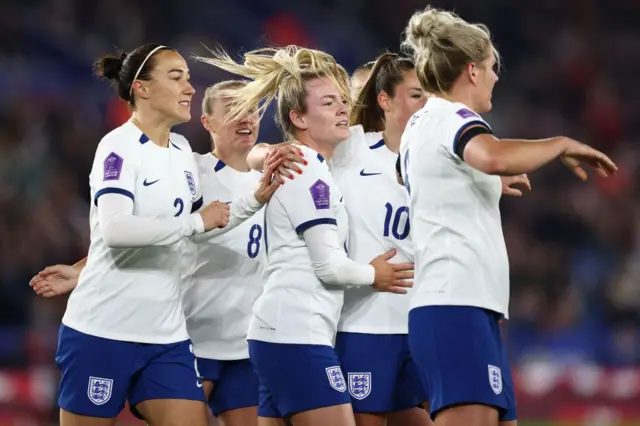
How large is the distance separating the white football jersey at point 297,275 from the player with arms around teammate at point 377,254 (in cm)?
36

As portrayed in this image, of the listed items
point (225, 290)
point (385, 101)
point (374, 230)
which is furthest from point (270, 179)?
point (225, 290)

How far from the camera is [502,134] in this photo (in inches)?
623

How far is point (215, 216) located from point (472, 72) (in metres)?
1.61

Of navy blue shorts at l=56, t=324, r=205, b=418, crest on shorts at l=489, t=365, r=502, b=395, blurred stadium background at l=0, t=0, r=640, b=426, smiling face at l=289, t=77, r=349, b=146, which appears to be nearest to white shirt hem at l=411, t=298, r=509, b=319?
crest on shorts at l=489, t=365, r=502, b=395

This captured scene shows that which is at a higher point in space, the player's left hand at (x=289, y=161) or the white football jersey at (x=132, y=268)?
the player's left hand at (x=289, y=161)

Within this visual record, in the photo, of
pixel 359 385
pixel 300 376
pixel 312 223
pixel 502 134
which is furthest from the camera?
pixel 502 134

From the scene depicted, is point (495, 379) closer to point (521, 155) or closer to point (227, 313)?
point (521, 155)

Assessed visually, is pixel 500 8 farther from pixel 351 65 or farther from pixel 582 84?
pixel 351 65

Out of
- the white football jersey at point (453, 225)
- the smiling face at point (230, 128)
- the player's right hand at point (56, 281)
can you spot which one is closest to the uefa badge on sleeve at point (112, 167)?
the player's right hand at point (56, 281)

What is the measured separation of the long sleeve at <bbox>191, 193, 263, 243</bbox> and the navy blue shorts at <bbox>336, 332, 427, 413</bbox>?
2.58 feet

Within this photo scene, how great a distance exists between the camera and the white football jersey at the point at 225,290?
19.8 ft

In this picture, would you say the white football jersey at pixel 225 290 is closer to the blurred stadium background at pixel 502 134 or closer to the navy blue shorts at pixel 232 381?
the navy blue shorts at pixel 232 381

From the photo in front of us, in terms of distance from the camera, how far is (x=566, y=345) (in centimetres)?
1275

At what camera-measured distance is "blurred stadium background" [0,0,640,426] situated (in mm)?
11430
